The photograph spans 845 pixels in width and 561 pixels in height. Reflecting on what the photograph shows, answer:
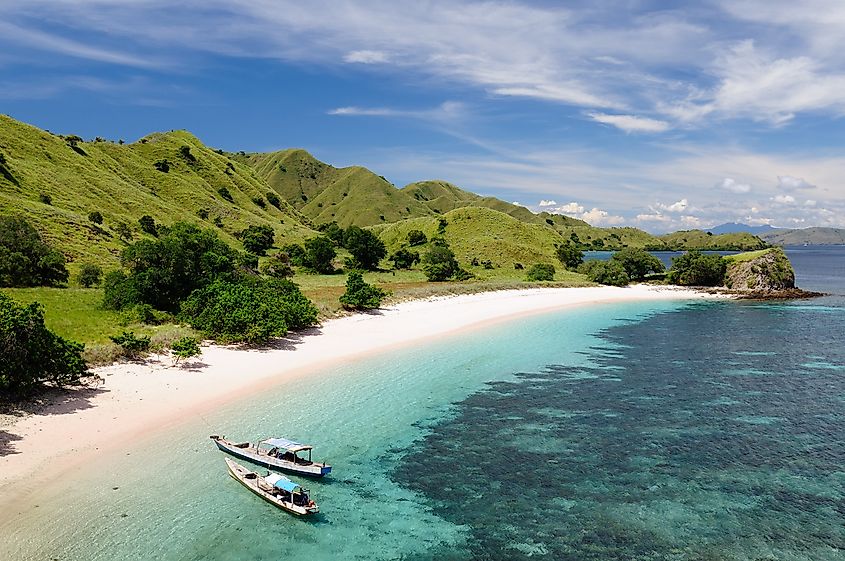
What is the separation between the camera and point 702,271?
10100cm

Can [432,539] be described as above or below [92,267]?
below

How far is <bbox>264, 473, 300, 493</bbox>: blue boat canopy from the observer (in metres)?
18.8

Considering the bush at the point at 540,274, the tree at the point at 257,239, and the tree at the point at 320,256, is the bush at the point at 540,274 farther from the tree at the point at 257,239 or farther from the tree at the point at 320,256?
the tree at the point at 257,239

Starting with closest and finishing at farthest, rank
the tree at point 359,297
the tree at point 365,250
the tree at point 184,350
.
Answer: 1. the tree at point 184,350
2. the tree at point 359,297
3. the tree at point 365,250

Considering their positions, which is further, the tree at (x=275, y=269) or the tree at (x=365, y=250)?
the tree at (x=365, y=250)

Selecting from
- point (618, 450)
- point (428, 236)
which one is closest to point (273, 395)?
point (618, 450)

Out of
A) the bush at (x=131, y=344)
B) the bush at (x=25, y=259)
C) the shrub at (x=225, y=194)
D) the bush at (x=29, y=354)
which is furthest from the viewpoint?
the shrub at (x=225, y=194)

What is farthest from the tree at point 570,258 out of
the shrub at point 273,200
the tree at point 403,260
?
the shrub at point 273,200

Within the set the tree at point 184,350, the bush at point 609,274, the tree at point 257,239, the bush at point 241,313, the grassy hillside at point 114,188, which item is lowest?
the tree at point 184,350

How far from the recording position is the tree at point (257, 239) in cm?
10369

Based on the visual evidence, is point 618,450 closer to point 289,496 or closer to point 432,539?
point 432,539

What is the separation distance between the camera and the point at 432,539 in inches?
688

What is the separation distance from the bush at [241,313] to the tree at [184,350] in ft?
16.0

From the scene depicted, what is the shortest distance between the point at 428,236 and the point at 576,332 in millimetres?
89945
